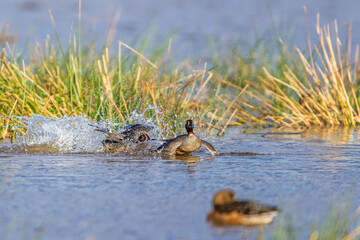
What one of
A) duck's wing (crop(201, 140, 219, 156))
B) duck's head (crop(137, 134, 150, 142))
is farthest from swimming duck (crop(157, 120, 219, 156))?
duck's head (crop(137, 134, 150, 142))

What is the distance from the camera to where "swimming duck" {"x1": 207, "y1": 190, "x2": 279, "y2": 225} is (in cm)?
514

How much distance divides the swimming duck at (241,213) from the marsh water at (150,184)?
8 centimetres

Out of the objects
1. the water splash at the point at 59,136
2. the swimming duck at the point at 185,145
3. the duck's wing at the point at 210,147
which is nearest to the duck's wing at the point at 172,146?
the swimming duck at the point at 185,145

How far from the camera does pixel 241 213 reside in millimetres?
5180

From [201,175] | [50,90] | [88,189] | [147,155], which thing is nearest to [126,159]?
[147,155]

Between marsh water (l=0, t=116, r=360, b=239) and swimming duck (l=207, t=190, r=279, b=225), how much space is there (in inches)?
3.0

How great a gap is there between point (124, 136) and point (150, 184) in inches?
98.1

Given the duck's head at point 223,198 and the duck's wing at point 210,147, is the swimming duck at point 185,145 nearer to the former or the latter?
the duck's wing at point 210,147

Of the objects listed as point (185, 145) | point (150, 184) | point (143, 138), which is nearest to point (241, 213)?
point (150, 184)

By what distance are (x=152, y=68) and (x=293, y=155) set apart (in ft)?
11.2

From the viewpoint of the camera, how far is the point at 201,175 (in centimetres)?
734

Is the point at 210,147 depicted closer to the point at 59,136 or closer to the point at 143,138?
the point at 143,138

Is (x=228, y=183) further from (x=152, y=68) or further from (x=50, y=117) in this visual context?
(x=152, y=68)

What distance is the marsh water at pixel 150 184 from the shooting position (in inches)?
205
